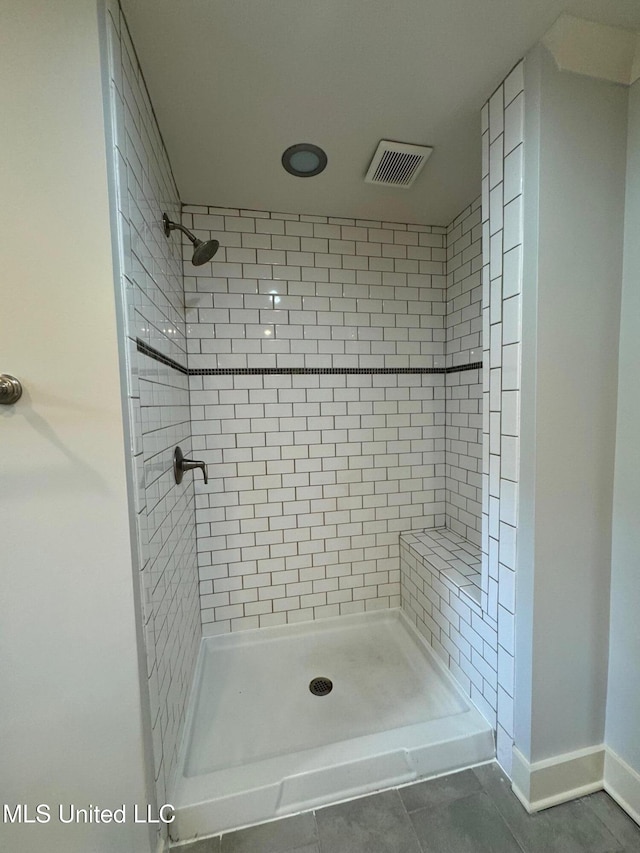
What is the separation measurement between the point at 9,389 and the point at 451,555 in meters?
1.77

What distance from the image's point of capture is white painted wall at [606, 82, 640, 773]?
3.16 ft

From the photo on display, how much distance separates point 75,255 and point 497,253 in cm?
119

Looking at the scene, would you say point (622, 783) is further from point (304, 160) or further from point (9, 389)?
point (304, 160)

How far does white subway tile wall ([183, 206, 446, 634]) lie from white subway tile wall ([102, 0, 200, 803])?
10.4 inches

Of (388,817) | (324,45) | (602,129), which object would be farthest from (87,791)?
(602,129)

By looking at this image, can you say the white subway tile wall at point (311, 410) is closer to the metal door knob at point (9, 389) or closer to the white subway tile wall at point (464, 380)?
the white subway tile wall at point (464, 380)

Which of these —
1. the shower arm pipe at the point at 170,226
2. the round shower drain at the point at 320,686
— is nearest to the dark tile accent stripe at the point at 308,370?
the shower arm pipe at the point at 170,226

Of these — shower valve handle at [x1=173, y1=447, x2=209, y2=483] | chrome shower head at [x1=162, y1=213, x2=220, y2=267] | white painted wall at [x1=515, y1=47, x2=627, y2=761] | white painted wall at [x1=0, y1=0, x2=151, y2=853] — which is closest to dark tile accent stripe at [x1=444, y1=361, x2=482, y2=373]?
white painted wall at [x1=515, y1=47, x2=627, y2=761]

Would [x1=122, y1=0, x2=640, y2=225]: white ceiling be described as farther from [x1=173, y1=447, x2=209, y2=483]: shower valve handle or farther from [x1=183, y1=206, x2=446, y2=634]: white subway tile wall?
[x1=173, y1=447, x2=209, y2=483]: shower valve handle

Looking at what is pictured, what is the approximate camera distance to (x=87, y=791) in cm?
78

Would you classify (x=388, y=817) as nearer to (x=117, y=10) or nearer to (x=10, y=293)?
(x=10, y=293)

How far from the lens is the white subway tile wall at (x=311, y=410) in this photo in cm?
167

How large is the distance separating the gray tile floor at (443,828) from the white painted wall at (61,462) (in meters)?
0.44

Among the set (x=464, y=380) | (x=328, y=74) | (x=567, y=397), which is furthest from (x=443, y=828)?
(x=328, y=74)
